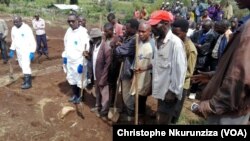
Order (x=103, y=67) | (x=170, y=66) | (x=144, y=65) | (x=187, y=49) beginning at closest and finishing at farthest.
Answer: (x=170, y=66) → (x=144, y=65) → (x=187, y=49) → (x=103, y=67)

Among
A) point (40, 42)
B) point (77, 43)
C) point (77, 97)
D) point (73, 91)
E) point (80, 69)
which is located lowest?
point (77, 97)

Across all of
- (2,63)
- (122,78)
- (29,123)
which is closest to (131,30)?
(122,78)

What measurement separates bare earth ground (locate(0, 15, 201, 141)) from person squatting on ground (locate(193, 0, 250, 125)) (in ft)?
10.9

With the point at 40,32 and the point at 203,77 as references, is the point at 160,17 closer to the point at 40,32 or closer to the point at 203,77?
the point at 203,77

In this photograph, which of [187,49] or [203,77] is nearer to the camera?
[203,77]

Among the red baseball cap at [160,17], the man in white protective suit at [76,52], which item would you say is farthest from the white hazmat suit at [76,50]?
the red baseball cap at [160,17]

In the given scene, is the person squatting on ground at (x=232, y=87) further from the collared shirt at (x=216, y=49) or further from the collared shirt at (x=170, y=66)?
the collared shirt at (x=216, y=49)

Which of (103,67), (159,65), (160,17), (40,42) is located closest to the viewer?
(160,17)

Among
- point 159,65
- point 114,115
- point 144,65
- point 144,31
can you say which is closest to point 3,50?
point 114,115

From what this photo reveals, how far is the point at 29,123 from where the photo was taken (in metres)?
5.84

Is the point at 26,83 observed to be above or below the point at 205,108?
below

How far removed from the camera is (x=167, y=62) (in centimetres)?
441

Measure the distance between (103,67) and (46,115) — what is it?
151 centimetres

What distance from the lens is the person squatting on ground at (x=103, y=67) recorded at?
5.75 metres
